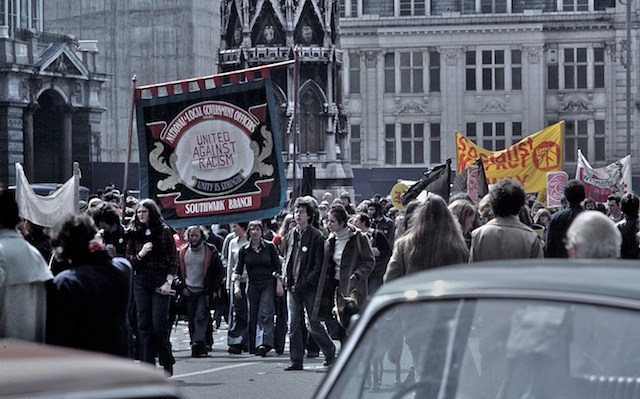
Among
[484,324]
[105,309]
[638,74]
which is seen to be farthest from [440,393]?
[638,74]

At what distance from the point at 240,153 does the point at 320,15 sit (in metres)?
22.3

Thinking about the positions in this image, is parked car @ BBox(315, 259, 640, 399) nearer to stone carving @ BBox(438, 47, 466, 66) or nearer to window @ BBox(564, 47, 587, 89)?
stone carving @ BBox(438, 47, 466, 66)

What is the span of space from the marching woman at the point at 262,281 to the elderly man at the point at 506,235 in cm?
705

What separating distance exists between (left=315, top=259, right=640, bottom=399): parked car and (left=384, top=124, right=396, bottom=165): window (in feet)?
173

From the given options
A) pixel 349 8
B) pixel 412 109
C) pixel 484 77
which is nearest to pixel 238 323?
pixel 412 109

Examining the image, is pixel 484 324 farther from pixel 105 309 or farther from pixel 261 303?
pixel 261 303

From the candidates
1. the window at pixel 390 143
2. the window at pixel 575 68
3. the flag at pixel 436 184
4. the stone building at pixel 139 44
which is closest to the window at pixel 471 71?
the window at pixel 390 143

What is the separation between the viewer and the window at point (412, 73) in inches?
2271

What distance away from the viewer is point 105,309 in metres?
7.75

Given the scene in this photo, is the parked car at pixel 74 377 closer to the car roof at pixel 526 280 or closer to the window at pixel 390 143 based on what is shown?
the car roof at pixel 526 280

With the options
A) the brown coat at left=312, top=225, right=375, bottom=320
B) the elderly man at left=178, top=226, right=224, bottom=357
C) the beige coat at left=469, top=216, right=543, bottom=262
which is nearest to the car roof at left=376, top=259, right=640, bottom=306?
the beige coat at left=469, top=216, right=543, bottom=262

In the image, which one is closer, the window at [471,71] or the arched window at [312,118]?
the arched window at [312,118]

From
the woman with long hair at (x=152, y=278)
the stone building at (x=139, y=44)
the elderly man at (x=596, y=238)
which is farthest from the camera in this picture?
the stone building at (x=139, y=44)

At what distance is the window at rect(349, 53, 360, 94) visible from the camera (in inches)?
2269
